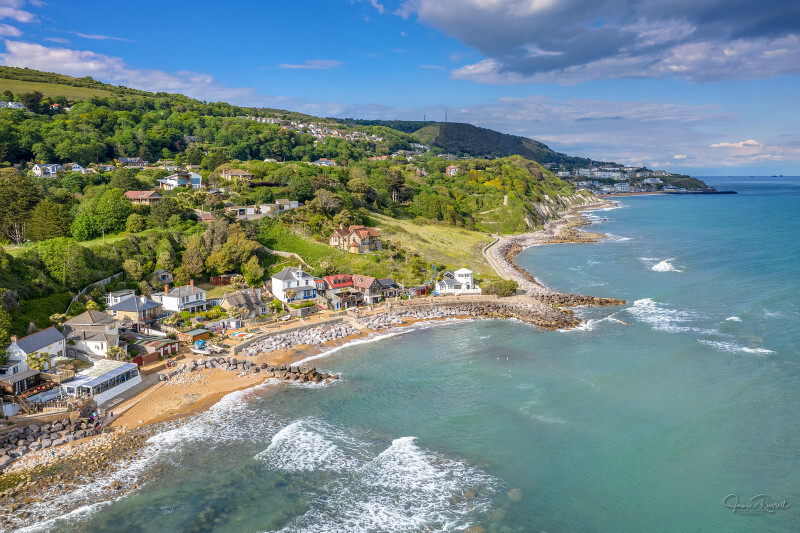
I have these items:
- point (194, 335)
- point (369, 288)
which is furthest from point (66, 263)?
point (369, 288)

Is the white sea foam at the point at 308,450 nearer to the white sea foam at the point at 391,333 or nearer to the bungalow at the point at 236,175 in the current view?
the white sea foam at the point at 391,333

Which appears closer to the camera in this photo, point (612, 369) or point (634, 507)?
point (634, 507)

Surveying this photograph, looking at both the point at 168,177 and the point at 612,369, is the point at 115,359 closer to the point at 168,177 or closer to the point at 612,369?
the point at 612,369

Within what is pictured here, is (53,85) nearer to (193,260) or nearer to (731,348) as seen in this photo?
(193,260)

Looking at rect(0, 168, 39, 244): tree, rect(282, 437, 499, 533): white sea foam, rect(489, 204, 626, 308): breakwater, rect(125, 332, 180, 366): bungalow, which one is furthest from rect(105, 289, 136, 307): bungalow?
rect(489, 204, 626, 308): breakwater

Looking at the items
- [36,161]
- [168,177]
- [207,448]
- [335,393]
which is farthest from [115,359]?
[36,161]

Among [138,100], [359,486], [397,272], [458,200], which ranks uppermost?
[138,100]

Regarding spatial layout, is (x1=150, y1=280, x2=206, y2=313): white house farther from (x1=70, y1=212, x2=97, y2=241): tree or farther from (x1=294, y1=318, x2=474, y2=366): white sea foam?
(x1=70, y1=212, x2=97, y2=241): tree
